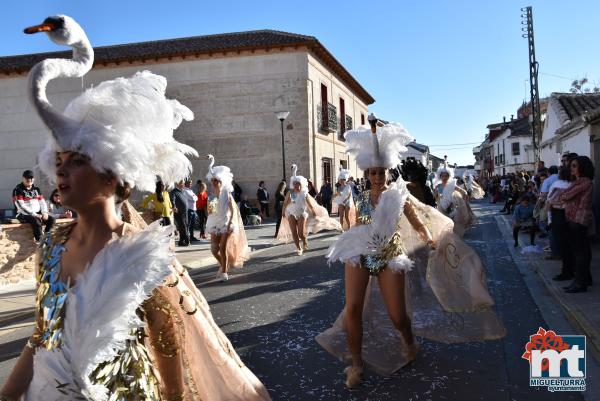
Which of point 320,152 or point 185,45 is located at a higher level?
point 185,45

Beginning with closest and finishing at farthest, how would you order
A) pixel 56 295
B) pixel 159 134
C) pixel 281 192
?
1. pixel 56 295
2. pixel 159 134
3. pixel 281 192

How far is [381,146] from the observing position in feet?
14.8

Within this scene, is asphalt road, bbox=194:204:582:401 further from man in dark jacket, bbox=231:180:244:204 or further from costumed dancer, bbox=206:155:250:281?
Result: man in dark jacket, bbox=231:180:244:204

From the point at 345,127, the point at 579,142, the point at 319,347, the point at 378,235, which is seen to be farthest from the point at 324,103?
the point at 378,235

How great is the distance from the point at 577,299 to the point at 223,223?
5.36m

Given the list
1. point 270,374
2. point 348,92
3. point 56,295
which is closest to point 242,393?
point 56,295

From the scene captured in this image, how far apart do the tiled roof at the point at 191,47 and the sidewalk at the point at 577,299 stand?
15686 mm

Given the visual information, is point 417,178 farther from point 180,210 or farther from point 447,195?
point 180,210

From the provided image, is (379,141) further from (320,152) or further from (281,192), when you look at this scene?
(320,152)

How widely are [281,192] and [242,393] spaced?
12.7 meters

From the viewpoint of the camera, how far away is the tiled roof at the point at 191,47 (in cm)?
2267

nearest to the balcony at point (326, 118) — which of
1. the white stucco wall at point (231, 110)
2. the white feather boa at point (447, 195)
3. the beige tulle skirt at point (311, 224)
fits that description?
the white stucco wall at point (231, 110)

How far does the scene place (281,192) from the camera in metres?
14.7

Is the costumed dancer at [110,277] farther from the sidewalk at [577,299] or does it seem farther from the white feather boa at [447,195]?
the white feather boa at [447,195]
